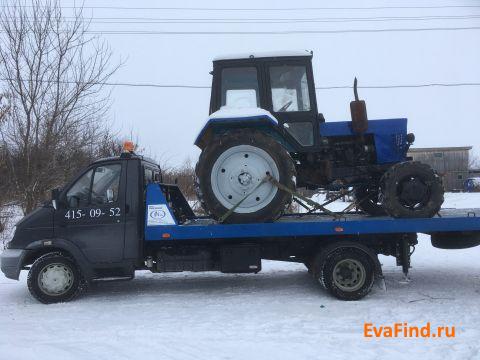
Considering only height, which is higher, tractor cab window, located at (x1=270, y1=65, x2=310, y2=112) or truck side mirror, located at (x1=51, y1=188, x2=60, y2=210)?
tractor cab window, located at (x1=270, y1=65, x2=310, y2=112)

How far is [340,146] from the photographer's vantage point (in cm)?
675

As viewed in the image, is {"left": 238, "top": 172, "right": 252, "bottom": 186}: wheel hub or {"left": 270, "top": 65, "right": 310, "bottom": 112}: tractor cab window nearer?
{"left": 238, "top": 172, "right": 252, "bottom": 186}: wheel hub

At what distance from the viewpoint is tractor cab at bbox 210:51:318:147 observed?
251 inches

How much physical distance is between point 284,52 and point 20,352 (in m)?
4.89

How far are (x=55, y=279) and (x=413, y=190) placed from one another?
4.96 metres

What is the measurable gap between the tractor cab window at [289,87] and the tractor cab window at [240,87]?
0.89 feet

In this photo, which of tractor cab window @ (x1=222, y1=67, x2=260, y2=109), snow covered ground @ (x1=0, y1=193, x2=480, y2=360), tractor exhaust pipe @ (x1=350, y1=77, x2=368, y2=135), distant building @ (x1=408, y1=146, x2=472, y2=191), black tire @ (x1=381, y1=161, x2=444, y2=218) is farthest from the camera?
distant building @ (x1=408, y1=146, x2=472, y2=191)

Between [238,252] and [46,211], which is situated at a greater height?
[46,211]

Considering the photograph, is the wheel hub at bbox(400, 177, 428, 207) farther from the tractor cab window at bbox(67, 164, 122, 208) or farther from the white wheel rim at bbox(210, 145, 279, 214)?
the tractor cab window at bbox(67, 164, 122, 208)

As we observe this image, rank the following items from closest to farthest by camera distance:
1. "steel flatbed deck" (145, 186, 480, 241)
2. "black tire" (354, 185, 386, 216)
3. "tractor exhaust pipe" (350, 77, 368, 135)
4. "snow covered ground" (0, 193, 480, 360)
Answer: "snow covered ground" (0, 193, 480, 360) → "steel flatbed deck" (145, 186, 480, 241) → "tractor exhaust pipe" (350, 77, 368, 135) → "black tire" (354, 185, 386, 216)

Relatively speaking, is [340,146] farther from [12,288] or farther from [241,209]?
[12,288]

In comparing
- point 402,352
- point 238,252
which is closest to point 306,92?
point 238,252

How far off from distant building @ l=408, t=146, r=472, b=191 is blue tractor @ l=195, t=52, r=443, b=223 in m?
34.5

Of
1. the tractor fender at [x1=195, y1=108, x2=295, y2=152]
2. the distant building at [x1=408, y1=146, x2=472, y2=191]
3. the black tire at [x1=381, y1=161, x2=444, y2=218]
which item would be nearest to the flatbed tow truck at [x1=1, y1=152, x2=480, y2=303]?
the black tire at [x1=381, y1=161, x2=444, y2=218]
